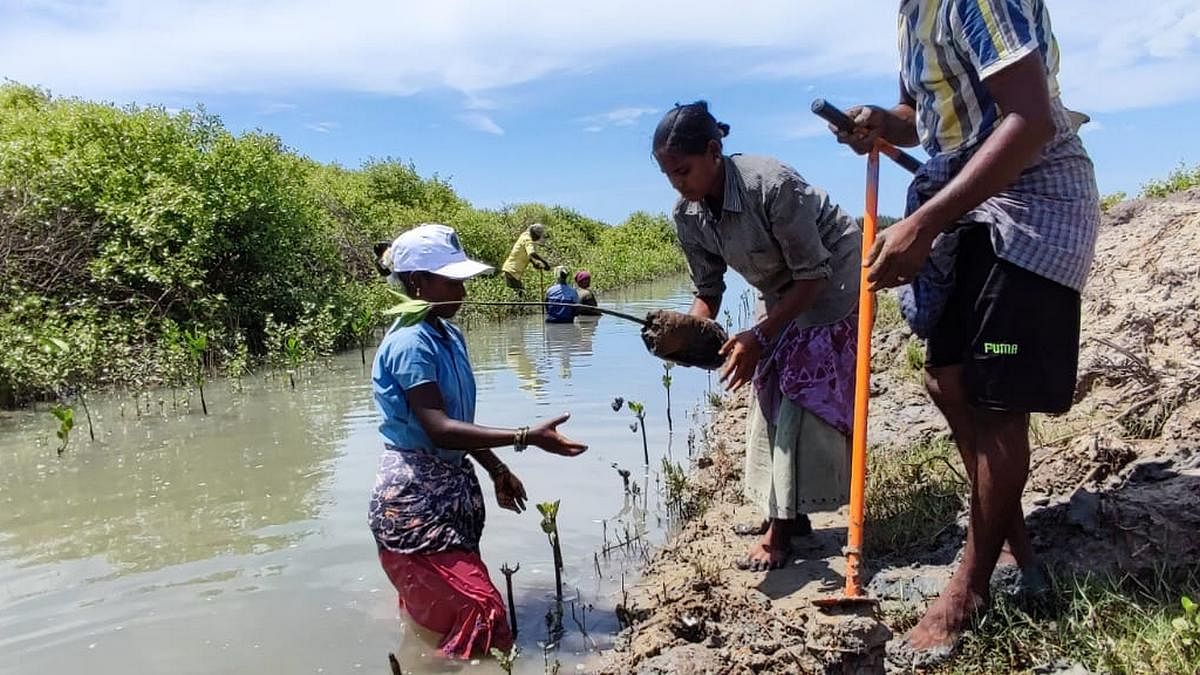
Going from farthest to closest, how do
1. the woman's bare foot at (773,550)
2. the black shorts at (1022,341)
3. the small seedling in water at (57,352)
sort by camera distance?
1. the small seedling in water at (57,352)
2. the woman's bare foot at (773,550)
3. the black shorts at (1022,341)

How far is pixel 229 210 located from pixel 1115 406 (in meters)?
9.44

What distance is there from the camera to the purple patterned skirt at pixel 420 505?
10.4 ft

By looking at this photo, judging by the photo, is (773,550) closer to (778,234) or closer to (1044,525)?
(1044,525)

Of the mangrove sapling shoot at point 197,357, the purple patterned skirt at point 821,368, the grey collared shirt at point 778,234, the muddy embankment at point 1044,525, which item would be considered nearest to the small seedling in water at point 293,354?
the mangrove sapling shoot at point 197,357

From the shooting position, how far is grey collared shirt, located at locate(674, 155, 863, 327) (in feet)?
10.1

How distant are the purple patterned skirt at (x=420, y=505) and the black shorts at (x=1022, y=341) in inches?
71.4

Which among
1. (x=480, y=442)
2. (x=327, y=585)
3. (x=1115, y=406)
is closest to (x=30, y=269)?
(x=327, y=585)

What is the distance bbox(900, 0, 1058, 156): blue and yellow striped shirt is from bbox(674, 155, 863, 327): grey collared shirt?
658mm

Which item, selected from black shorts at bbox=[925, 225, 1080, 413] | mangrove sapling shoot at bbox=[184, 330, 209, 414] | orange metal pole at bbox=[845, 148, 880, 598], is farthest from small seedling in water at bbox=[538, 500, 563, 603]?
mangrove sapling shoot at bbox=[184, 330, 209, 414]

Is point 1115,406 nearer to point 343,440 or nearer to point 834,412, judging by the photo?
point 834,412

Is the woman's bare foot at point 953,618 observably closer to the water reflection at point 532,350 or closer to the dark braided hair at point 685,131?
the dark braided hair at point 685,131

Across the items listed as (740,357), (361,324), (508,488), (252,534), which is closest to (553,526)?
(508,488)

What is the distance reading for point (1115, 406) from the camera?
366 centimetres

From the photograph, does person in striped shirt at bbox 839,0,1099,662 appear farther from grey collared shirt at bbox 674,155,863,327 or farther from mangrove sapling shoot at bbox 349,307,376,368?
mangrove sapling shoot at bbox 349,307,376,368
